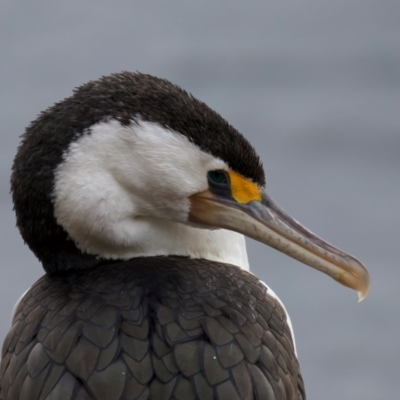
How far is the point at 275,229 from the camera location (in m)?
Answer: 4.76

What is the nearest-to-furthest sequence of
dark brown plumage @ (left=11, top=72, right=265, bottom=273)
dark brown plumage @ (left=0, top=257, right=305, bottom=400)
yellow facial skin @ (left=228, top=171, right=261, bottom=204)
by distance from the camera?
dark brown plumage @ (left=0, top=257, right=305, bottom=400) < dark brown plumage @ (left=11, top=72, right=265, bottom=273) < yellow facial skin @ (left=228, top=171, right=261, bottom=204)

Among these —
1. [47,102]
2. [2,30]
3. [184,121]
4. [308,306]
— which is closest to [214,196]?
[184,121]

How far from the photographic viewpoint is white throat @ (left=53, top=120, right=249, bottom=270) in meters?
4.55

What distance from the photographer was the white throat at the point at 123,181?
14.9 ft

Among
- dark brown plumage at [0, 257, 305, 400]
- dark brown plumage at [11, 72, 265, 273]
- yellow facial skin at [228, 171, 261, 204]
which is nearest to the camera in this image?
dark brown plumage at [0, 257, 305, 400]

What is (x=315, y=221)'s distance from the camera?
30.4ft

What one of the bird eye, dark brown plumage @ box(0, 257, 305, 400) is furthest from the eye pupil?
dark brown plumage @ box(0, 257, 305, 400)

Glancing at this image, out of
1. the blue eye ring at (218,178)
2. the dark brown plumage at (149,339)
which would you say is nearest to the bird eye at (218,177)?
the blue eye ring at (218,178)

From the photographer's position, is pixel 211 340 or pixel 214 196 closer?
pixel 211 340

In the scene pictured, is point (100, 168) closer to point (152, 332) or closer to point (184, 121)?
point (184, 121)

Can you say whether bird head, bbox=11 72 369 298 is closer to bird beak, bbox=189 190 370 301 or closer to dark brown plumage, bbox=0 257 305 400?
bird beak, bbox=189 190 370 301

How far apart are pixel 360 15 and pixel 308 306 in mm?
3615

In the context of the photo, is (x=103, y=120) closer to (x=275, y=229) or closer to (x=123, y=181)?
(x=123, y=181)

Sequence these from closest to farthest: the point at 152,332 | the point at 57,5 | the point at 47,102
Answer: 1. the point at 152,332
2. the point at 47,102
3. the point at 57,5
